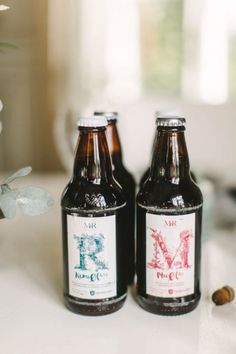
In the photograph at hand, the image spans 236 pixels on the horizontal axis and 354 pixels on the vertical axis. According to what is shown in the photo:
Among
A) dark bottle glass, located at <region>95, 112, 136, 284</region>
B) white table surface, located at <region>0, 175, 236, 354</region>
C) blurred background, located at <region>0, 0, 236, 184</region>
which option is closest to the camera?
white table surface, located at <region>0, 175, 236, 354</region>

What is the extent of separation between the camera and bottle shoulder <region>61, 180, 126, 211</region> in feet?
2.28

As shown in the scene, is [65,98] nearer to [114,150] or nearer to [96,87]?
[96,87]

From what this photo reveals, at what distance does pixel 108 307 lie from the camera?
0.74 meters

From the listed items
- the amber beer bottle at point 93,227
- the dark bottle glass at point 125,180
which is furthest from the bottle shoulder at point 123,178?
the amber beer bottle at point 93,227

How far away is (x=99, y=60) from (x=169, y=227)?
140cm

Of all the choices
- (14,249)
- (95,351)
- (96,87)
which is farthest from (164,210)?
(96,87)

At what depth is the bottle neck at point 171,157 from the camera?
711mm

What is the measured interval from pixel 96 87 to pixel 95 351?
1.48m

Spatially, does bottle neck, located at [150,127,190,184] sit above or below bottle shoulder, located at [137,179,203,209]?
above

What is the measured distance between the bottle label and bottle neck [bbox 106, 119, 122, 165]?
170 millimetres

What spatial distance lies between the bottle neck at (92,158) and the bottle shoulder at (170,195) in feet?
0.18

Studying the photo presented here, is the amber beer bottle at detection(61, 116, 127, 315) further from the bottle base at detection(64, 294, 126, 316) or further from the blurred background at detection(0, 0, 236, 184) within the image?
the blurred background at detection(0, 0, 236, 184)

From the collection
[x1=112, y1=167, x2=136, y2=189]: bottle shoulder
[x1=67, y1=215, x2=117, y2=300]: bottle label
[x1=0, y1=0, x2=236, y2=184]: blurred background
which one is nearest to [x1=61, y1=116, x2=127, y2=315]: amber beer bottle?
[x1=67, y1=215, x2=117, y2=300]: bottle label

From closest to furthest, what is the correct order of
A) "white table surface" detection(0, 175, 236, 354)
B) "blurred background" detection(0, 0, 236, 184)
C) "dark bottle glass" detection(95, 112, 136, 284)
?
"white table surface" detection(0, 175, 236, 354)
"dark bottle glass" detection(95, 112, 136, 284)
"blurred background" detection(0, 0, 236, 184)
